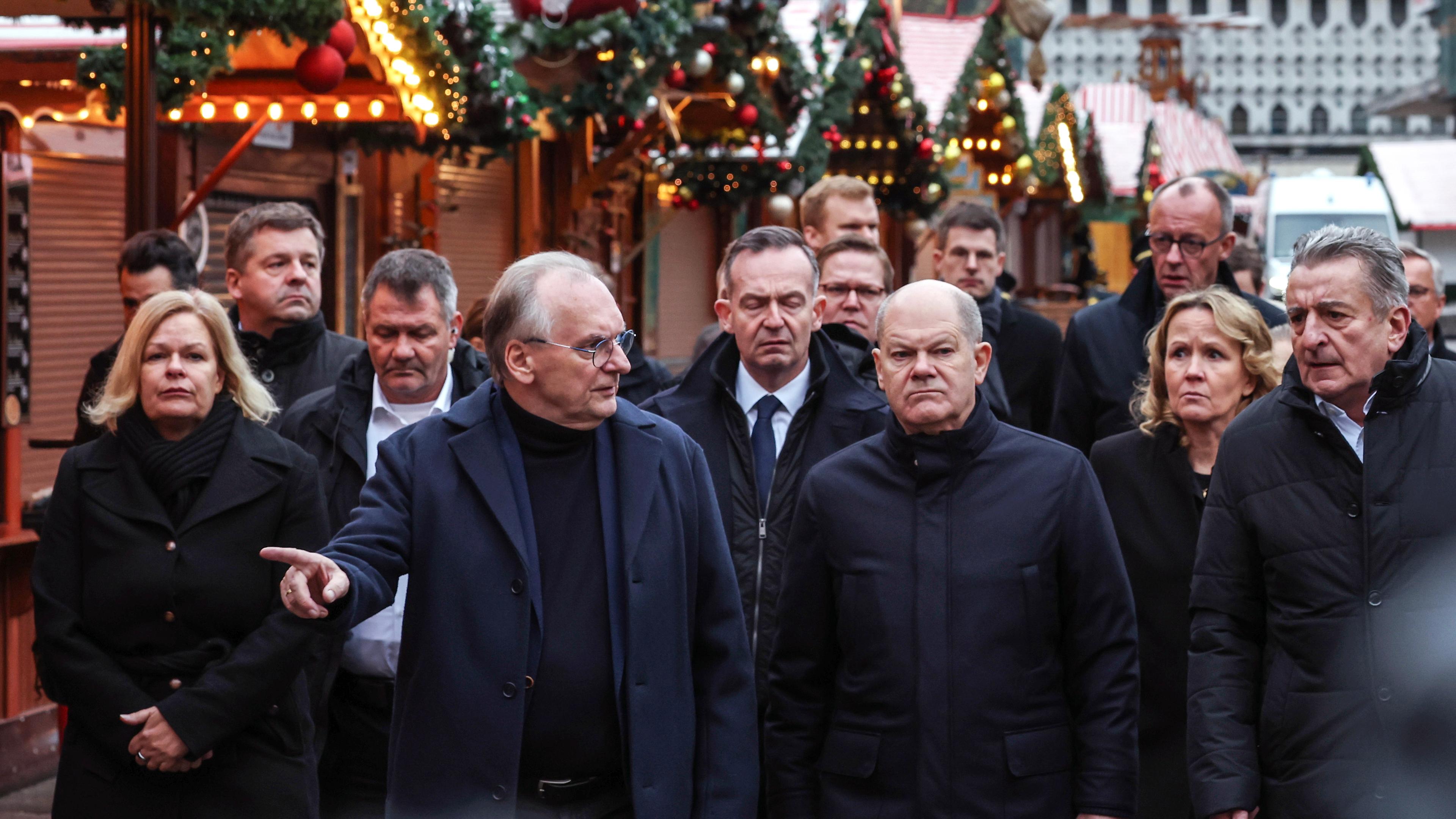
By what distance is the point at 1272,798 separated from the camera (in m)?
4.27

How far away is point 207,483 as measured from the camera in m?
4.95

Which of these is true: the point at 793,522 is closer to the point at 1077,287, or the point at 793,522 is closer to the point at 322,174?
the point at 322,174

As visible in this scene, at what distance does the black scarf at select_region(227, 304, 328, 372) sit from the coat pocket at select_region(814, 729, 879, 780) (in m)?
2.79

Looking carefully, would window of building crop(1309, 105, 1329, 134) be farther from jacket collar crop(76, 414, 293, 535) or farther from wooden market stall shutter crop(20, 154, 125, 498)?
jacket collar crop(76, 414, 293, 535)

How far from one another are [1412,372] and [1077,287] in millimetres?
29418

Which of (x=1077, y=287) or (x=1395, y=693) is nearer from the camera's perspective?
(x=1395, y=693)

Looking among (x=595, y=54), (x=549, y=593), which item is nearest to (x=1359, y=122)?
(x=595, y=54)

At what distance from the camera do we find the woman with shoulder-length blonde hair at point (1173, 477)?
5344 millimetres

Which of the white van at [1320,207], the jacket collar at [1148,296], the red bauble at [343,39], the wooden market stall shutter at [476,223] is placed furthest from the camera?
the white van at [1320,207]

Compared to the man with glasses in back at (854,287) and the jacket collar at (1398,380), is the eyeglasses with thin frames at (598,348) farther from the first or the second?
the man with glasses in back at (854,287)

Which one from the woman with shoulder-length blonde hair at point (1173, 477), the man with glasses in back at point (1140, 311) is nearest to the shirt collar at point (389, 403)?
the woman with shoulder-length blonde hair at point (1173, 477)

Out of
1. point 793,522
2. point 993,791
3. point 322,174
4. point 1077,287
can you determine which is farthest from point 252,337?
point 1077,287

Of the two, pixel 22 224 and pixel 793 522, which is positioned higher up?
pixel 22 224

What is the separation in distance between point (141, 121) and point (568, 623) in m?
4.54
